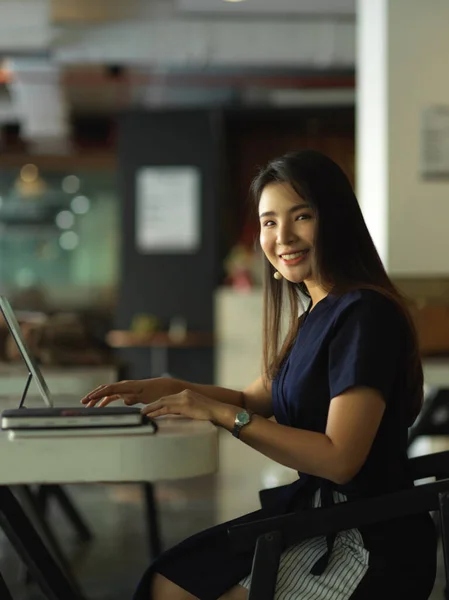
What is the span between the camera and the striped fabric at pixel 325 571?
1682 mm

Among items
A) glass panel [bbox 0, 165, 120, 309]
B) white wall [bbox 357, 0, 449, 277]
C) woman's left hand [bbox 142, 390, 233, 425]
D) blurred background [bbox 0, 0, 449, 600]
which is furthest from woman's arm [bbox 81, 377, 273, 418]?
glass panel [bbox 0, 165, 120, 309]

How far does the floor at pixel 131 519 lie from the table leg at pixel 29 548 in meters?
1.47

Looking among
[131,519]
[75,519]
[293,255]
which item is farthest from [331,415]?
[131,519]

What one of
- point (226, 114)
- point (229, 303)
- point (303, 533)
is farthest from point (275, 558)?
point (226, 114)

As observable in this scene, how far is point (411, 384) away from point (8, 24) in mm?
5774

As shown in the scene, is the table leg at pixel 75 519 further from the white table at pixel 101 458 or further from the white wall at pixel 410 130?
the white table at pixel 101 458

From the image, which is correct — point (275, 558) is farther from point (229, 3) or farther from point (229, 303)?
point (229, 303)

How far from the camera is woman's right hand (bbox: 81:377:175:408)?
6.58ft

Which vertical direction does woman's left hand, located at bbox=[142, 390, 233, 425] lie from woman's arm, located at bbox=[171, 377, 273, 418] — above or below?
above

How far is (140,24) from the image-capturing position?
7.05 m

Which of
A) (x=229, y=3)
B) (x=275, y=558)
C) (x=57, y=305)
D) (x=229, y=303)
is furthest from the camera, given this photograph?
(x=57, y=305)

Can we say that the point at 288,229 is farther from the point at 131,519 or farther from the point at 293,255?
the point at 131,519

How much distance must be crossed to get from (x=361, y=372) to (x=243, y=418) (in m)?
0.23

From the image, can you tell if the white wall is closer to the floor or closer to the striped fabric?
the floor
